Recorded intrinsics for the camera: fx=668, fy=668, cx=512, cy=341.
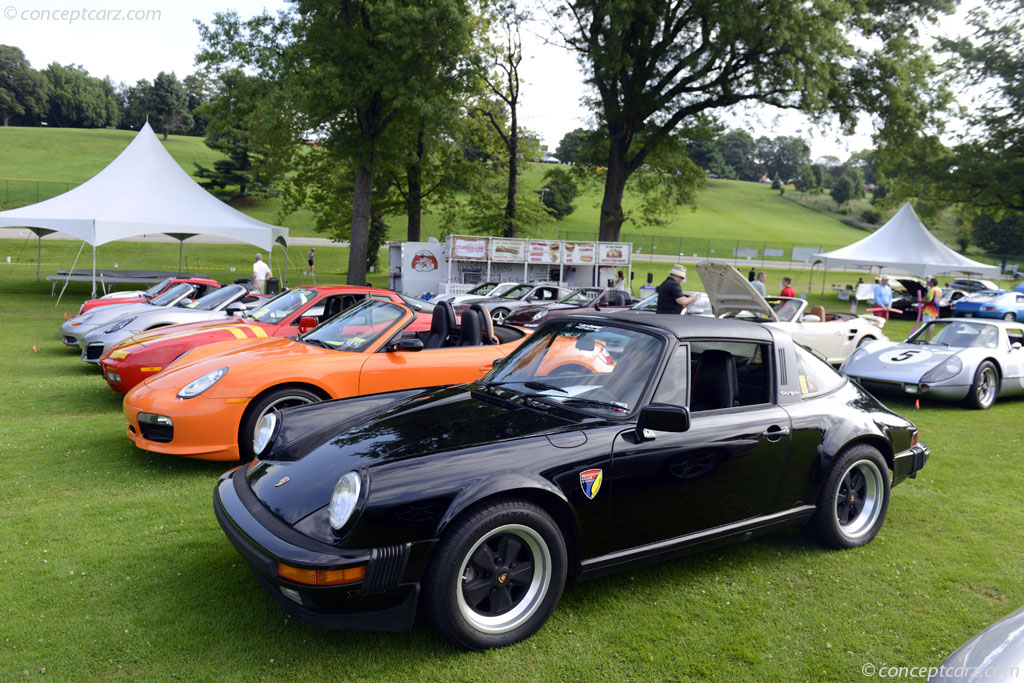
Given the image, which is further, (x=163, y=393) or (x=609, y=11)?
(x=609, y=11)

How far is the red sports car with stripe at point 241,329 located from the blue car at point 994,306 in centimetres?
2350

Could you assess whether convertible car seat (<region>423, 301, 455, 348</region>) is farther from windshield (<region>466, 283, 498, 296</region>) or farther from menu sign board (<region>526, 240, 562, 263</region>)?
menu sign board (<region>526, 240, 562, 263</region>)

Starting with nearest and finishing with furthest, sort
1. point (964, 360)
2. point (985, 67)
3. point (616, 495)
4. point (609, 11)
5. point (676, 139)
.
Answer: point (616, 495)
point (964, 360)
point (609, 11)
point (676, 139)
point (985, 67)

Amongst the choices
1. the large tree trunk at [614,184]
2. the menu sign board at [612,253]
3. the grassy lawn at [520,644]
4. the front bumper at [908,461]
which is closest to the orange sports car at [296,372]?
the grassy lawn at [520,644]

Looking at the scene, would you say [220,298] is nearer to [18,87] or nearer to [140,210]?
[140,210]

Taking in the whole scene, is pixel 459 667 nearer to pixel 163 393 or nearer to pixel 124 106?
pixel 163 393

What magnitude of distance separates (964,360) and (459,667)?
855 centimetres

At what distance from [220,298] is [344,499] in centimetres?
935

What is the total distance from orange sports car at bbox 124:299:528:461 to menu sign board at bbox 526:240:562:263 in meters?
17.8

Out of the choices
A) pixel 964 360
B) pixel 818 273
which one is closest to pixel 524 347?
pixel 964 360

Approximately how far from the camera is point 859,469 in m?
4.20

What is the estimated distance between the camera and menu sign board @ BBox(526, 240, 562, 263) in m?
24.1

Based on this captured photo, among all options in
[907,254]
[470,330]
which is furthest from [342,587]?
[907,254]

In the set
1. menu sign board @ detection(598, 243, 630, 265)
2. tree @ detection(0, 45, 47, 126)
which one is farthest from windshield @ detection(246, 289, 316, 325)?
tree @ detection(0, 45, 47, 126)
